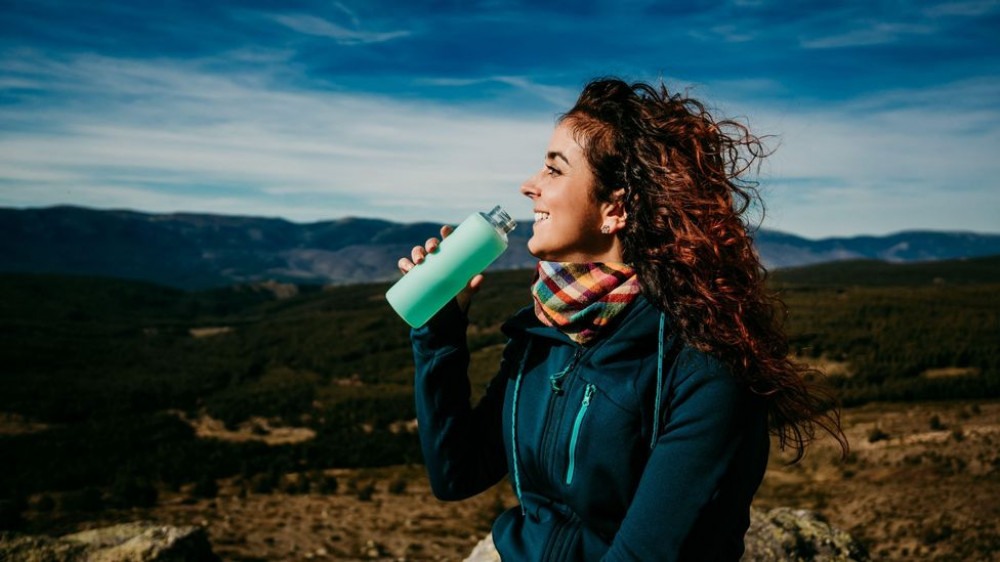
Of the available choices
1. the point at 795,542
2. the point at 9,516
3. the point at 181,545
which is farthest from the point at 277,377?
the point at 795,542

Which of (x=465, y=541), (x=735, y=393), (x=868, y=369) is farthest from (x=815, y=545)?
(x=868, y=369)

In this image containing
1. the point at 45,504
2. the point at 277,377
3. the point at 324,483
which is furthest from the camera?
the point at 277,377

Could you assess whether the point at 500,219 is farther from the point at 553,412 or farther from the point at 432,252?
the point at 553,412

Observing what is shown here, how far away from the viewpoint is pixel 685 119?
186 cm

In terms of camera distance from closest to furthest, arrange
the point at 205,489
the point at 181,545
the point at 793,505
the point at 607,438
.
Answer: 1. the point at 607,438
2. the point at 181,545
3. the point at 793,505
4. the point at 205,489

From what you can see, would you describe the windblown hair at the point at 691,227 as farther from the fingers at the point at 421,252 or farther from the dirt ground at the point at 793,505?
the dirt ground at the point at 793,505

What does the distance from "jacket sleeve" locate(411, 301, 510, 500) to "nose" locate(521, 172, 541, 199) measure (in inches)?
16.6

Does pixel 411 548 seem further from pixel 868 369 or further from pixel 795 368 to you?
pixel 868 369

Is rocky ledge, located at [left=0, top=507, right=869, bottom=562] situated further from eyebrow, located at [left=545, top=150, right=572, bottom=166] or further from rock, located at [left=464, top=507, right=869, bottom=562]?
eyebrow, located at [left=545, top=150, right=572, bottom=166]

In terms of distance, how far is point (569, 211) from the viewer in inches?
76.6

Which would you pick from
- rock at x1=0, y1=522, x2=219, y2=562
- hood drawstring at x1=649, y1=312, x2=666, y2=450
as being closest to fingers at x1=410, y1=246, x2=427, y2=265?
hood drawstring at x1=649, y1=312, x2=666, y2=450

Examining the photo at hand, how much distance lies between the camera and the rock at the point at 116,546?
4.95 metres

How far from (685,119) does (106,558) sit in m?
5.27

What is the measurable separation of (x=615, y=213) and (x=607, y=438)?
0.64 meters
